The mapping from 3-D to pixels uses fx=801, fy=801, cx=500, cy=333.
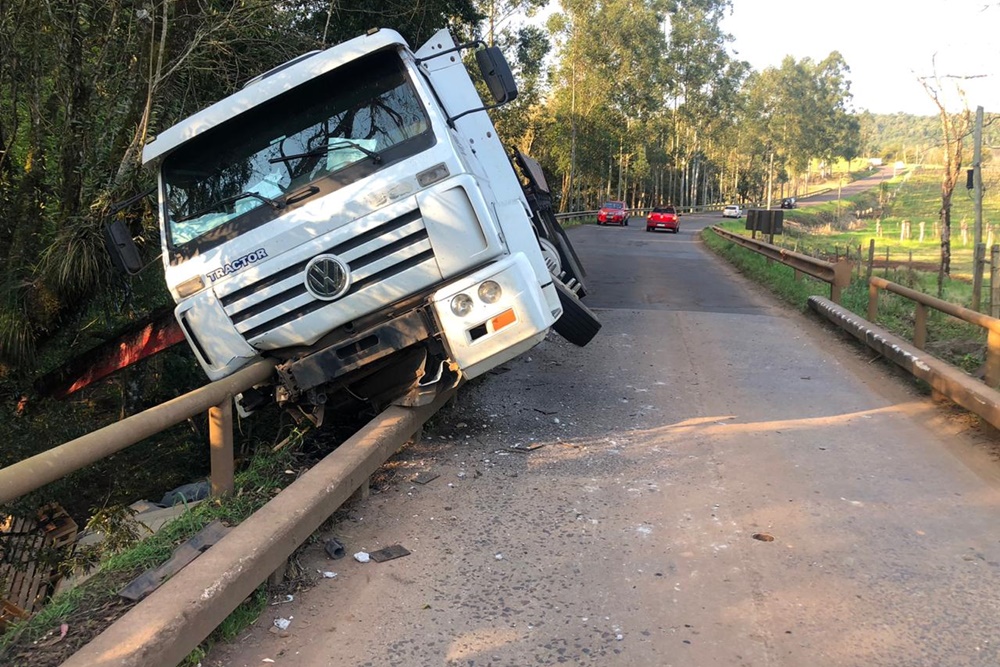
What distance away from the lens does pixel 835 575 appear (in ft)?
12.9

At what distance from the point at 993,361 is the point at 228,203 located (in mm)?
6082

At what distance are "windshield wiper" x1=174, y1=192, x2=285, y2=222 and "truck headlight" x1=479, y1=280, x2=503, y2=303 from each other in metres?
1.44

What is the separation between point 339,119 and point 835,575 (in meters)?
4.16

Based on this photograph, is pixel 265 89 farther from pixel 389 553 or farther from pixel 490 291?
pixel 389 553

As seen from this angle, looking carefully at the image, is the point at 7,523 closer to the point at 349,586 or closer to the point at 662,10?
the point at 349,586

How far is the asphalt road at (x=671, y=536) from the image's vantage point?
339 centimetres

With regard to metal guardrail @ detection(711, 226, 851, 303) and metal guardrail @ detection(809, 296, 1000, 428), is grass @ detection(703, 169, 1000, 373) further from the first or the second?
metal guardrail @ detection(809, 296, 1000, 428)

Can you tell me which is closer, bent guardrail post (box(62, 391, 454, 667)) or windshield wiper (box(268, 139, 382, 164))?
bent guardrail post (box(62, 391, 454, 667))

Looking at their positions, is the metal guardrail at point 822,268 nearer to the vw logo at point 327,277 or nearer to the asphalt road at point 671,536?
the asphalt road at point 671,536

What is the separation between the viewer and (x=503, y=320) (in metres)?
5.20

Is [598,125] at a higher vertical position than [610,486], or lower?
higher

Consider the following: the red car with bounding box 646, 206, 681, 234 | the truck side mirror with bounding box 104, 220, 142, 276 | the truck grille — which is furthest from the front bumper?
the red car with bounding box 646, 206, 681, 234

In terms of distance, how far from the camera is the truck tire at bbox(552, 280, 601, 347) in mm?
7008

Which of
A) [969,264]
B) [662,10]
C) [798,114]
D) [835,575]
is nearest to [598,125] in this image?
[662,10]
